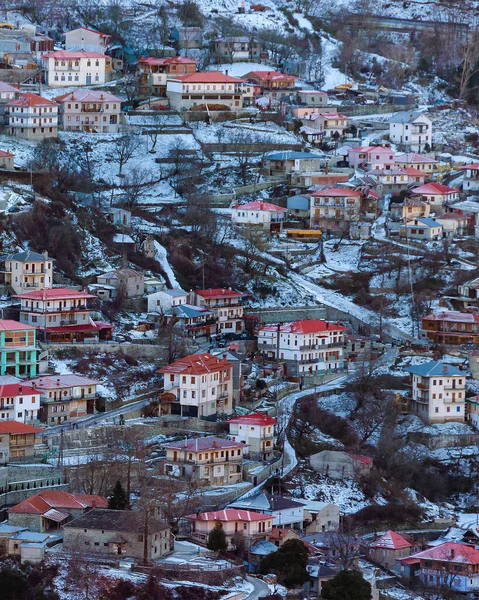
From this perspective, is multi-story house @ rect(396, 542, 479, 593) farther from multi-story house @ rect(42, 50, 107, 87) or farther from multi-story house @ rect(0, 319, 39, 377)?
multi-story house @ rect(42, 50, 107, 87)

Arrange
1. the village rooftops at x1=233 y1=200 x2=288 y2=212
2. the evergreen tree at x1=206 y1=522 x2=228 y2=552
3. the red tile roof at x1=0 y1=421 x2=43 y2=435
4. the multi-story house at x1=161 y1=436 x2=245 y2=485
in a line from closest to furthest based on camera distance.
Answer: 1. the evergreen tree at x1=206 y1=522 x2=228 y2=552
2. the red tile roof at x1=0 y1=421 x2=43 y2=435
3. the multi-story house at x1=161 y1=436 x2=245 y2=485
4. the village rooftops at x1=233 y1=200 x2=288 y2=212

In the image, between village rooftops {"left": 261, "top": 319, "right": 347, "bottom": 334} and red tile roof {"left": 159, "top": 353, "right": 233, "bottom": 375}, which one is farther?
village rooftops {"left": 261, "top": 319, "right": 347, "bottom": 334}

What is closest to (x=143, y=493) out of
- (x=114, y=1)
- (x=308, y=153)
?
(x=308, y=153)

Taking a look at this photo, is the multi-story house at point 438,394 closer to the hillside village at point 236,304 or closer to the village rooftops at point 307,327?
the hillside village at point 236,304

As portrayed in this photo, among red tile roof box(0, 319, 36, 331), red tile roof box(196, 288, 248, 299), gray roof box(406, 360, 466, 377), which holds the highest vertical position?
red tile roof box(0, 319, 36, 331)

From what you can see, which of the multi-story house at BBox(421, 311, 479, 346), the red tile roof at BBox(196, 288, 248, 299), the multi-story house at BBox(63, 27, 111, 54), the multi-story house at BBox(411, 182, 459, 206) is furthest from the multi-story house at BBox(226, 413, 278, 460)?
the multi-story house at BBox(63, 27, 111, 54)

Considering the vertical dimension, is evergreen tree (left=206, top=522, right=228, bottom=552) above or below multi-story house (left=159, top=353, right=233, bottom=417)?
below
